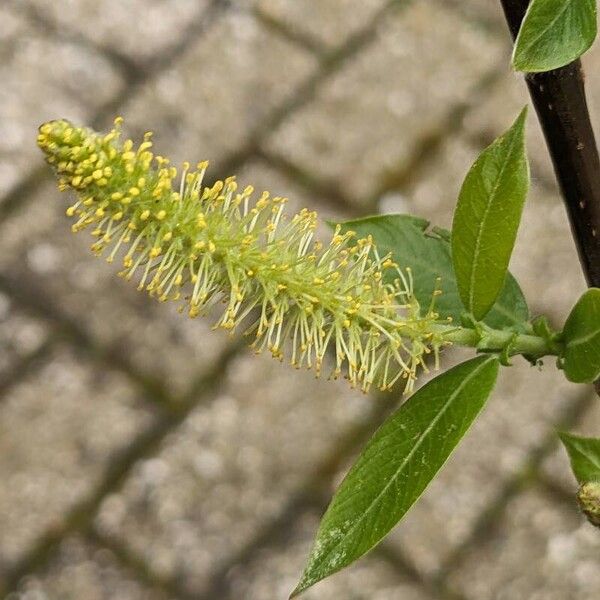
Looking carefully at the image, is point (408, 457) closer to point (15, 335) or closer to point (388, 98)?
point (15, 335)

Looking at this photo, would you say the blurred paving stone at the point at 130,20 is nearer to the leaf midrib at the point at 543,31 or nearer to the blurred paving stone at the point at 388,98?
the blurred paving stone at the point at 388,98

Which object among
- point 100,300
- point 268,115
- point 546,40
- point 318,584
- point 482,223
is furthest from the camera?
point 268,115

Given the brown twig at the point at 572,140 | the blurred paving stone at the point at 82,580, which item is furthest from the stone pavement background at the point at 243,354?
the brown twig at the point at 572,140

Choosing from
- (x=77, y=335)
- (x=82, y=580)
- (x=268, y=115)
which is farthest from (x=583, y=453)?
(x=268, y=115)

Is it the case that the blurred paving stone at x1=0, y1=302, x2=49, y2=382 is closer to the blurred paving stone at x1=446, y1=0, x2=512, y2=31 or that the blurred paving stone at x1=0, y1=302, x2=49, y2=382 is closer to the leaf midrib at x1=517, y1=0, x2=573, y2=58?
the blurred paving stone at x1=446, y1=0, x2=512, y2=31

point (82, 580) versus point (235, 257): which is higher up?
point (235, 257)

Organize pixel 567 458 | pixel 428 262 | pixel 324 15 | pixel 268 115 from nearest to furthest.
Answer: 1. pixel 428 262
2. pixel 567 458
3. pixel 268 115
4. pixel 324 15

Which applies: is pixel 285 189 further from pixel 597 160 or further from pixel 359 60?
pixel 597 160
